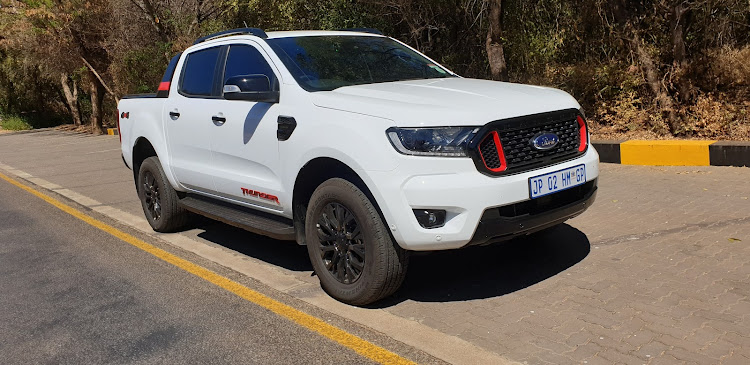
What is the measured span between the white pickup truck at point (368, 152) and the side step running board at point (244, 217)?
17 millimetres

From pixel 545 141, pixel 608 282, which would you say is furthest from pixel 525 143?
pixel 608 282

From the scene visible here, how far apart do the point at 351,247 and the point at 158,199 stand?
3256 millimetres

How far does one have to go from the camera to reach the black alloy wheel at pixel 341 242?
4359 millimetres

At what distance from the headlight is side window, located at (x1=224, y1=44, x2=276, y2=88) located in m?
1.40

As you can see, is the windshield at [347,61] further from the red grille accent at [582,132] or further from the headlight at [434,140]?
the red grille accent at [582,132]

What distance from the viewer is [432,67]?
5723mm

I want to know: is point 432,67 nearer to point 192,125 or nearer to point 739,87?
point 192,125

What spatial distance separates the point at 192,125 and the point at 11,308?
78.2 inches

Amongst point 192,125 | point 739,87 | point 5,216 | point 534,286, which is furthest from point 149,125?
point 739,87

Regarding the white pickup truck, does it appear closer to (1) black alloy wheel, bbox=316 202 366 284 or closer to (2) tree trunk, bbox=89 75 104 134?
(1) black alloy wheel, bbox=316 202 366 284

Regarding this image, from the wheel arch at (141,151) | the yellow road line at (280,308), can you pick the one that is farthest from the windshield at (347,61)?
the wheel arch at (141,151)

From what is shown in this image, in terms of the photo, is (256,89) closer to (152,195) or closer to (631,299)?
(152,195)

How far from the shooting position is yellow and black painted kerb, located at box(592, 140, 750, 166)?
798 cm

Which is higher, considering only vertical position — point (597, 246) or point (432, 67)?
point (432, 67)
